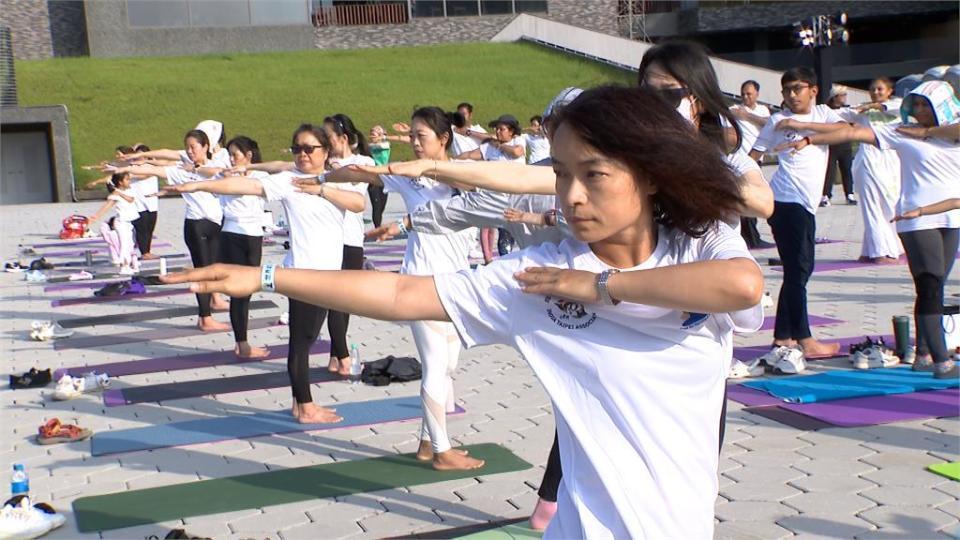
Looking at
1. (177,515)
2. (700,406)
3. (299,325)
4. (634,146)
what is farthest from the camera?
(299,325)

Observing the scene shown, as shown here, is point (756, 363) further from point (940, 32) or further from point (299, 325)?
point (940, 32)

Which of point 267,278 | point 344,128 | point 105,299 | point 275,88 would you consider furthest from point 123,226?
point 275,88

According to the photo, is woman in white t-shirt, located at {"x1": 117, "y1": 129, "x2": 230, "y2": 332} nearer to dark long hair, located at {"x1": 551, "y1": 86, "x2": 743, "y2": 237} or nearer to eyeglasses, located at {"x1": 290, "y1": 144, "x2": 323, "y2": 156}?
eyeglasses, located at {"x1": 290, "y1": 144, "x2": 323, "y2": 156}

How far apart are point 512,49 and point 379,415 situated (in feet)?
147

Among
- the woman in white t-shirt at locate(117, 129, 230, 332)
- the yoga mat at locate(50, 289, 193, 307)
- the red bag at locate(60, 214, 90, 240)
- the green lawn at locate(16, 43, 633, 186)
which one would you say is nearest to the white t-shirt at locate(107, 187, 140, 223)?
the yoga mat at locate(50, 289, 193, 307)

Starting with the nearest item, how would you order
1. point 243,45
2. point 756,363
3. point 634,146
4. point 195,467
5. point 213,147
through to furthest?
point 634,146
point 195,467
point 756,363
point 213,147
point 243,45

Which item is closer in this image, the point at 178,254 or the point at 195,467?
the point at 195,467

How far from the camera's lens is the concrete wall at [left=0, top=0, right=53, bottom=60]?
48312 millimetres

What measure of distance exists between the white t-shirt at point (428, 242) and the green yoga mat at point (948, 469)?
9.51ft

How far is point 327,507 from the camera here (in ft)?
19.0

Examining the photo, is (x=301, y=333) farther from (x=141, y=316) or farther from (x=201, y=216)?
(x=141, y=316)

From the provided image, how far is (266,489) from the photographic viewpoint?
20.2ft

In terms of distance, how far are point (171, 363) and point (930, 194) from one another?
680cm

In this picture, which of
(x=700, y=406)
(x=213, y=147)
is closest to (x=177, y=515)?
(x=700, y=406)
